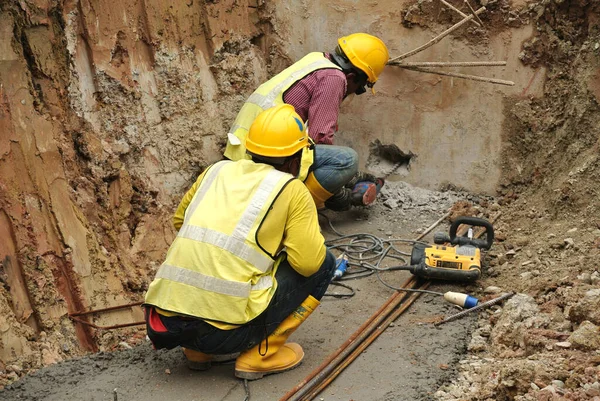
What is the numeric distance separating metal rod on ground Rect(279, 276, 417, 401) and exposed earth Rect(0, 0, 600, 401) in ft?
0.32

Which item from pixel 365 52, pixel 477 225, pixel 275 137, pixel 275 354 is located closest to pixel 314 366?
pixel 275 354

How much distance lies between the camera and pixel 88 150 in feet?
16.3

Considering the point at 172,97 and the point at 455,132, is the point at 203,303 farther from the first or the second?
the point at 455,132

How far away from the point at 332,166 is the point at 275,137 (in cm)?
190

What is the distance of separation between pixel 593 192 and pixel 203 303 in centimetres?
280

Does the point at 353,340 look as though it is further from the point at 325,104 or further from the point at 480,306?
the point at 325,104

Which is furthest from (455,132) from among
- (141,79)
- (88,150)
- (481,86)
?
(88,150)

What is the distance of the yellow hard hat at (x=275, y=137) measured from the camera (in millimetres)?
3797

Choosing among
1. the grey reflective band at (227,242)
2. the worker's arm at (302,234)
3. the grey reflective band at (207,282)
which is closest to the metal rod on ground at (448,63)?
the worker's arm at (302,234)

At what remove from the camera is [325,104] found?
215 inches

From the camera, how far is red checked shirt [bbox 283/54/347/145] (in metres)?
5.47

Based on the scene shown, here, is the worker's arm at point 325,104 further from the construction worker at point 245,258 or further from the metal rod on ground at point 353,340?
the construction worker at point 245,258

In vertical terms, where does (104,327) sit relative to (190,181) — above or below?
below

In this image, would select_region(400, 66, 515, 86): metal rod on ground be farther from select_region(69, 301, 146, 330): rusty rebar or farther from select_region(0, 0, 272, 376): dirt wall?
select_region(69, 301, 146, 330): rusty rebar
